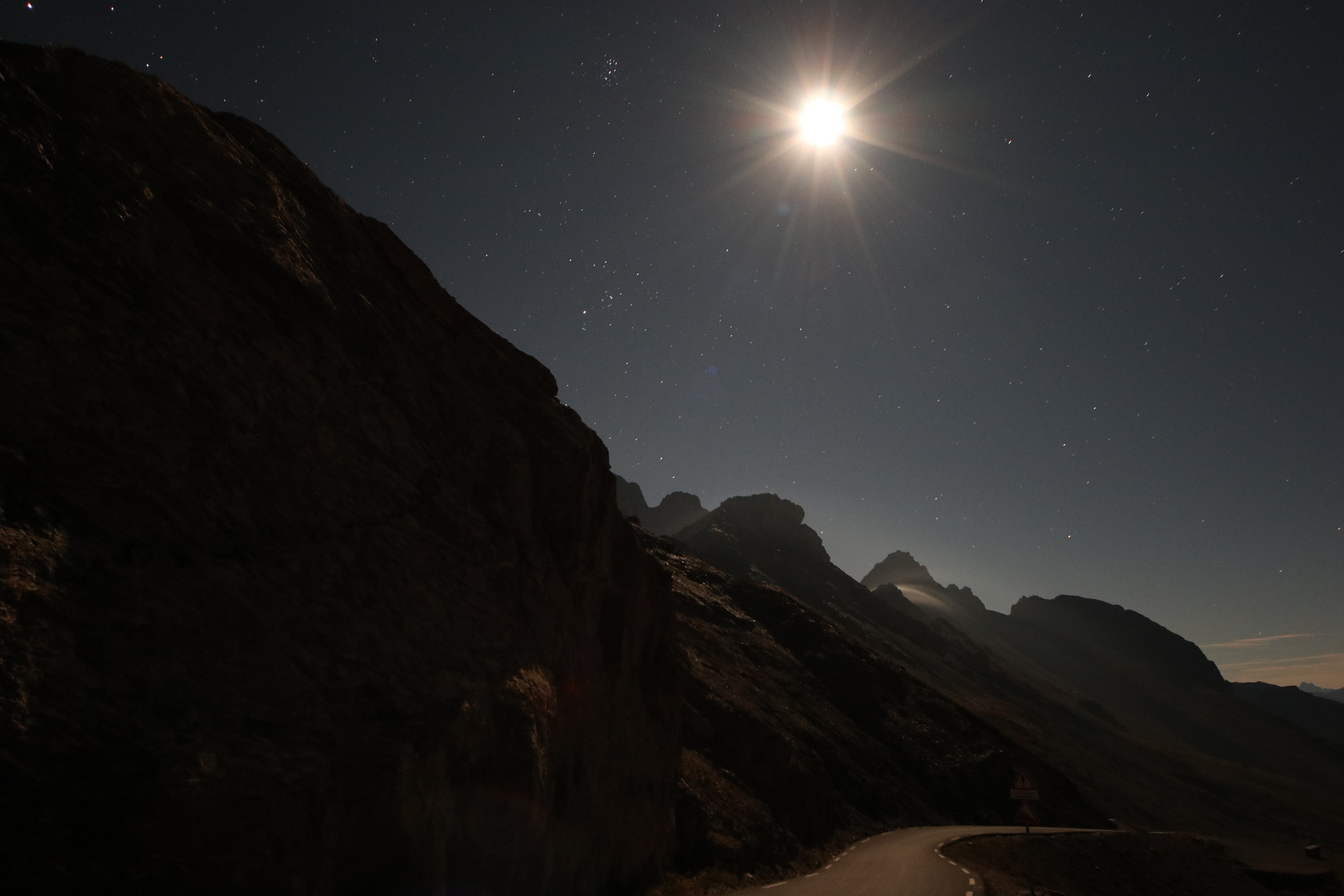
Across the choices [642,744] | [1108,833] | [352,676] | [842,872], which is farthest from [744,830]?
[1108,833]

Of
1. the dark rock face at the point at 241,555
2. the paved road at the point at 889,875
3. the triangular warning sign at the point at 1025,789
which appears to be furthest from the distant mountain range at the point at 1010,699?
the dark rock face at the point at 241,555

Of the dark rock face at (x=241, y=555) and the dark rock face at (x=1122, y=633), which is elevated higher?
the dark rock face at (x=1122, y=633)

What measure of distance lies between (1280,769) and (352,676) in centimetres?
15792

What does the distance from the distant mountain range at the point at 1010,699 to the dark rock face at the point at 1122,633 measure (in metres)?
0.48

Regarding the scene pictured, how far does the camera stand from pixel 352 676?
8055 mm

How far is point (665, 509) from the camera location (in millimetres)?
147000

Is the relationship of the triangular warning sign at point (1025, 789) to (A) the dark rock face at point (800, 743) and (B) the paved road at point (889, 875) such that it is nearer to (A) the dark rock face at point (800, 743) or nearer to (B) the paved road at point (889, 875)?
(B) the paved road at point (889, 875)

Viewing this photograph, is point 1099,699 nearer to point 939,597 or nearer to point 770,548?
point 939,597

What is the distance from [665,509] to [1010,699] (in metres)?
76.1

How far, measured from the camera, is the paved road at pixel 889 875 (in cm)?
1688

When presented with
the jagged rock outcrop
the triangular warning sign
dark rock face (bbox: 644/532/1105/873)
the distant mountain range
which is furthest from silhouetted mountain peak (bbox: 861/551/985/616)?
the triangular warning sign

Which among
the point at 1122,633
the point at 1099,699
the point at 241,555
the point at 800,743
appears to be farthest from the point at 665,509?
the point at 241,555

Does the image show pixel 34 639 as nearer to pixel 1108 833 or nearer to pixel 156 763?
pixel 156 763

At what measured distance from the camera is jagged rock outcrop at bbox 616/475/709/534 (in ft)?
455
